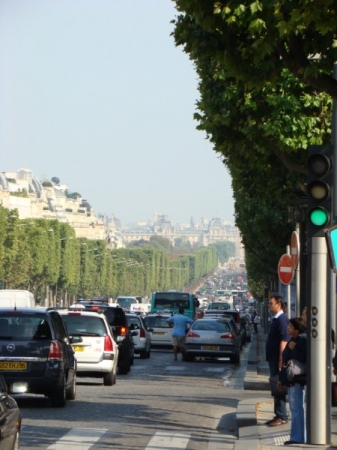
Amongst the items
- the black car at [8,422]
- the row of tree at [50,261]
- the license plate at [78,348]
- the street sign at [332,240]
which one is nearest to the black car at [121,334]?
the license plate at [78,348]

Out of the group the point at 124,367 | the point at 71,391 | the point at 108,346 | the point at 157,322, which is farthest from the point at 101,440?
the point at 157,322

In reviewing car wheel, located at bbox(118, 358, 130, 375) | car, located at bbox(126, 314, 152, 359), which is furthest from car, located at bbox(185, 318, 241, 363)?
car wheel, located at bbox(118, 358, 130, 375)

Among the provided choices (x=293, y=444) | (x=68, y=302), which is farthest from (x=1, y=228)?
(x=293, y=444)

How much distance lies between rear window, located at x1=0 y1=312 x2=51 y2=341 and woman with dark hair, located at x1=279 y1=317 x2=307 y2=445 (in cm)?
706

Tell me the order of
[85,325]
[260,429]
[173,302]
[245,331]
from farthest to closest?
1. [173,302]
2. [245,331]
3. [85,325]
4. [260,429]

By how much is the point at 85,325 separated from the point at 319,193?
15.8m

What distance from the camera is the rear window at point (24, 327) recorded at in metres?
22.9

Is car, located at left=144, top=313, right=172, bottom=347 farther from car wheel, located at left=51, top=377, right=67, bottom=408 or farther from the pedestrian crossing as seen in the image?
the pedestrian crossing

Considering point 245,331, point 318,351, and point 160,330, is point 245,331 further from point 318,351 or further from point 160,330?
point 318,351

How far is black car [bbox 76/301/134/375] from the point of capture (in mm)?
35969

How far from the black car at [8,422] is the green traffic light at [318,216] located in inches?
174

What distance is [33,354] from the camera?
74.2 feet

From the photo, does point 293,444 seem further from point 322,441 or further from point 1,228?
point 1,228

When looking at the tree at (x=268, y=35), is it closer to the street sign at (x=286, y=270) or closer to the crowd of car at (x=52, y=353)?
the crowd of car at (x=52, y=353)
